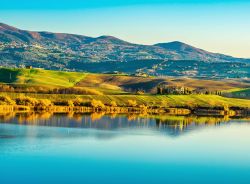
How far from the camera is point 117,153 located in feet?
218

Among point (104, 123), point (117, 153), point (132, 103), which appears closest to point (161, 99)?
point (132, 103)

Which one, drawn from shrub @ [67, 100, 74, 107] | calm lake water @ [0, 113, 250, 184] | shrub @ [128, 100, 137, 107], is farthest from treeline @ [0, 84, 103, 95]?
calm lake water @ [0, 113, 250, 184]

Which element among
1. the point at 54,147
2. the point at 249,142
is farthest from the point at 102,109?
the point at 54,147

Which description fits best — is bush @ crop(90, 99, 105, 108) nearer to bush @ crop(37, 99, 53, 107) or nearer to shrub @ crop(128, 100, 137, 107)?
shrub @ crop(128, 100, 137, 107)

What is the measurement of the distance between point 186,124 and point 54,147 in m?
50.6

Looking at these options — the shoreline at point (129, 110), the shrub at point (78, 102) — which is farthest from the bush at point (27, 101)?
the shrub at point (78, 102)

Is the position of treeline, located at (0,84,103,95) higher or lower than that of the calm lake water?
higher

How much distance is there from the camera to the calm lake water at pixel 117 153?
5275 cm

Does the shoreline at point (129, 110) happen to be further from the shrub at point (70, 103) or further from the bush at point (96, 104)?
the bush at point (96, 104)

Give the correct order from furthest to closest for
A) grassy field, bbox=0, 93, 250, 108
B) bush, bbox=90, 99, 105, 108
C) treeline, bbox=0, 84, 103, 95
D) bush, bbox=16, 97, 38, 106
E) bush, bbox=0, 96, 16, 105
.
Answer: treeline, bbox=0, 84, 103, 95 < grassy field, bbox=0, 93, 250, 108 < bush, bbox=90, 99, 105, 108 < bush, bbox=16, 97, 38, 106 < bush, bbox=0, 96, 16, 105

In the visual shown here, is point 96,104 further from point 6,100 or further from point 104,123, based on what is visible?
point 104,123

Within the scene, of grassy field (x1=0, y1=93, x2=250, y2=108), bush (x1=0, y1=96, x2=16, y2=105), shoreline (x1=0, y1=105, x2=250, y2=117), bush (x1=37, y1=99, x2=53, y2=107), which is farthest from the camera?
grassy field (x1=0, y1=93, x2=250, y2=108)

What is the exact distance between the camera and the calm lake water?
173 ft

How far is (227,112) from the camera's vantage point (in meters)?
166
